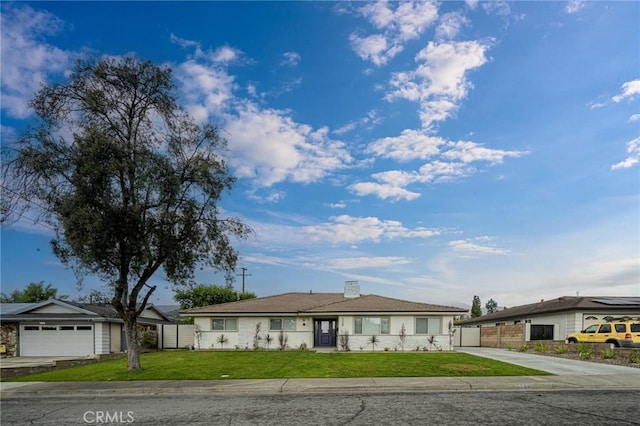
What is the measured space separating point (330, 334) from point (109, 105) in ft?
72.1

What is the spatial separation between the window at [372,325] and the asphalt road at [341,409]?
1522 cm

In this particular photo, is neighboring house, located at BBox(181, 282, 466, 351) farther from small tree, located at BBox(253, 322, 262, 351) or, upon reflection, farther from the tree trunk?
the tree trunk

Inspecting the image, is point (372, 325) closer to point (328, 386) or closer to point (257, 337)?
point (257, 337)

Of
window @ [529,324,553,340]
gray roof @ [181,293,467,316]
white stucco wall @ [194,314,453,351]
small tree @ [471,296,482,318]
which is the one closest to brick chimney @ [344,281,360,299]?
gray roof @ [181,293,467,316]

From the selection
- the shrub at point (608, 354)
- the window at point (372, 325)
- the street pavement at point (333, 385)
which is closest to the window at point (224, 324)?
the window at point (372, 325)

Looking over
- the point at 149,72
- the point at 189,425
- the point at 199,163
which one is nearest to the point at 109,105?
the point at 149,72

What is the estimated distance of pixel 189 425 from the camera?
8508 mm

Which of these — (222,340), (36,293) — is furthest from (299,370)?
(36,293)

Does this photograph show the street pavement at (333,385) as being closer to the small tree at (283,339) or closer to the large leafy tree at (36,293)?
the small tree at (283,339)

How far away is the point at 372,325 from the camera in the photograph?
89.0ft

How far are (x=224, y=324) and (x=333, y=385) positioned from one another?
56.1 feet

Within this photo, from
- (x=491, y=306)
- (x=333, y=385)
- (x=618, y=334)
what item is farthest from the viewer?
(x=491, y=306)

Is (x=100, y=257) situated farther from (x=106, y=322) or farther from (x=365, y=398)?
(x=106, y=322)

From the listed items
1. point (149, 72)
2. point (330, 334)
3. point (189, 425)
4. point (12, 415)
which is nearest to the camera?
point (189, 425)
